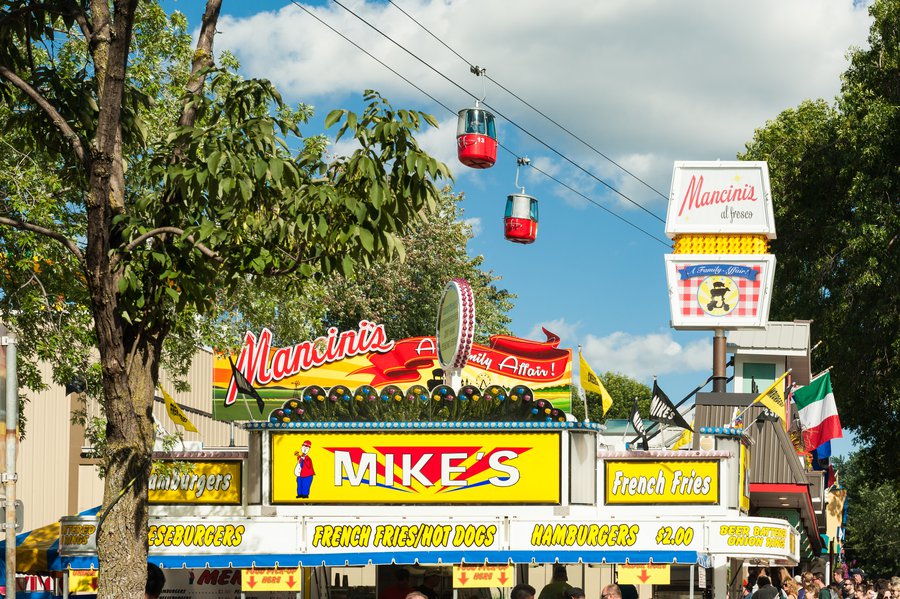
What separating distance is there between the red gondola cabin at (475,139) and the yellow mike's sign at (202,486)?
40.8 feet

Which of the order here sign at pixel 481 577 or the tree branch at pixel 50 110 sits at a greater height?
the tree branch at pixel 50 110

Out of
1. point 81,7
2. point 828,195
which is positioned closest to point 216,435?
point 828,195

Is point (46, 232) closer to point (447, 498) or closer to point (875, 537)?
point (447, 498)

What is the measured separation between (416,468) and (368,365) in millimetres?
23974

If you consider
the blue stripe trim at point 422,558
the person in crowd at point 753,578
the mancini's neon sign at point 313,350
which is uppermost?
the mancini's neon sign at point 313,350

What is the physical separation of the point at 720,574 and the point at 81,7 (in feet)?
39.8

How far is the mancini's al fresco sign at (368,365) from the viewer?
130 ft

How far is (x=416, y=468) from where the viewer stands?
18.1 m

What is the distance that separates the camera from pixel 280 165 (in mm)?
9625

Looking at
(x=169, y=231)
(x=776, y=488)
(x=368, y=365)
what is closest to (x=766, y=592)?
(x=169, y=231)

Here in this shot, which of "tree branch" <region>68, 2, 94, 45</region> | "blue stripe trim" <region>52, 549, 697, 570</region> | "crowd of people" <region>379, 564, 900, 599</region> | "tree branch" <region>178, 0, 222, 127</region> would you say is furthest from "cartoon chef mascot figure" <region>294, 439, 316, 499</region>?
"tree branch" <region>68, 2, 94, 45</region>

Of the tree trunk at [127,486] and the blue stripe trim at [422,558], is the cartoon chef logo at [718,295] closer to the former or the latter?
the blue stripe trim at [422,558]

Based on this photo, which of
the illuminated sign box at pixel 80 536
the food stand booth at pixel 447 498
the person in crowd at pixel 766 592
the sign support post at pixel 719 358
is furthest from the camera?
the sign support post at pixel 719 358

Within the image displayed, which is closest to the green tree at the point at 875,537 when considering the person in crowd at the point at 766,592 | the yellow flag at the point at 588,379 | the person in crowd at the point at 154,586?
the yellow flag at the point at 588,379
